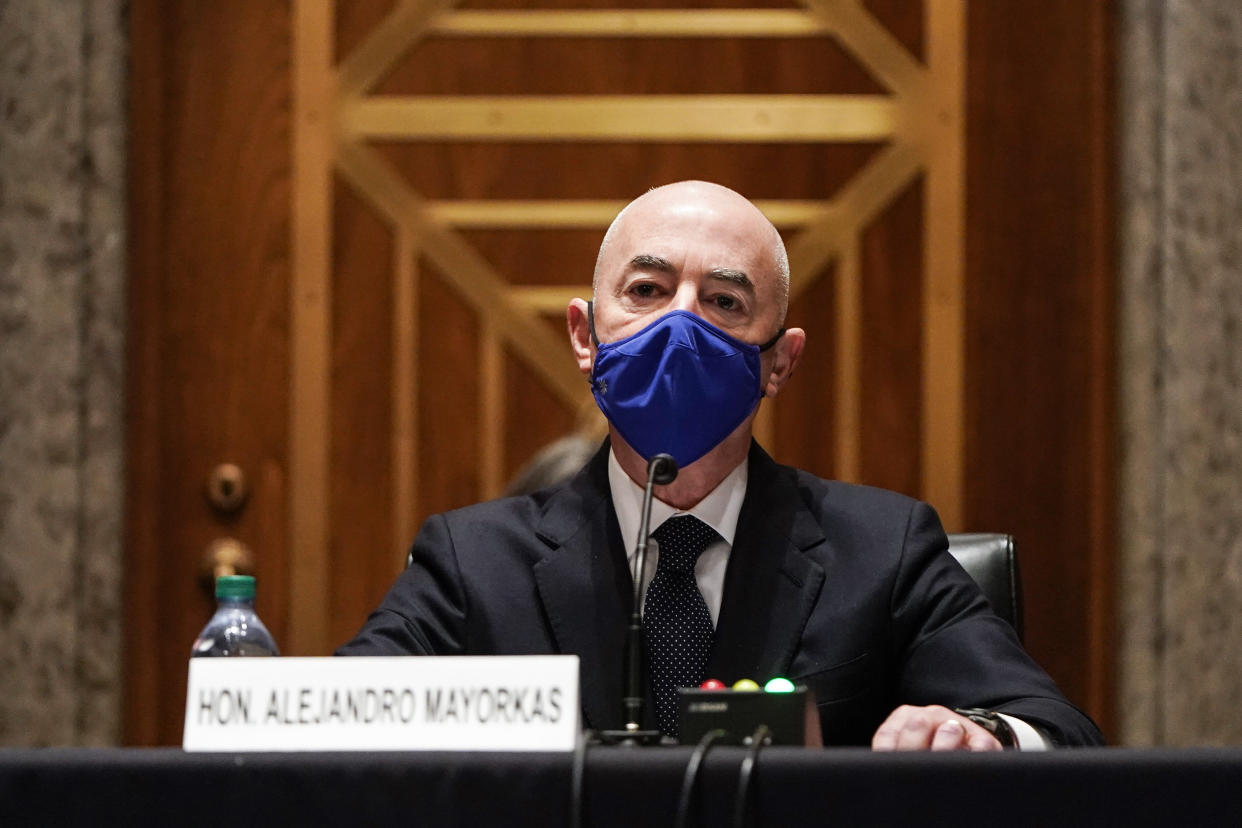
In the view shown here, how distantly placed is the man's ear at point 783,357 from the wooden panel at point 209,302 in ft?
5.18

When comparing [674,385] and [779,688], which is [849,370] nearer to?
[674,385]

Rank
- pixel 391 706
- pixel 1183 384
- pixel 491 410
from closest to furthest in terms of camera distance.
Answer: pixel 391 706 < pixel 1183 384 < pixel 491 410

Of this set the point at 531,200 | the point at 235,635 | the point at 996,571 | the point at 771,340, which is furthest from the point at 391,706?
the point at 531,200

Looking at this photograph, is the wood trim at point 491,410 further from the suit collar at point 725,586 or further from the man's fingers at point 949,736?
the man's fingers at point 949,736

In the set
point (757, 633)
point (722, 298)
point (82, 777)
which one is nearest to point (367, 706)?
point (82, 777)

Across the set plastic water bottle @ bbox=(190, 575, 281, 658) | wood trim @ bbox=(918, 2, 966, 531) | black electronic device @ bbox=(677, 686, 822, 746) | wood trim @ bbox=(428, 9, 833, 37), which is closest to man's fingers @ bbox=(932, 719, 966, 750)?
black electronic device @ bbox=(677, 686, 822, 746)

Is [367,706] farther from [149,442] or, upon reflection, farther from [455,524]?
[149,442]

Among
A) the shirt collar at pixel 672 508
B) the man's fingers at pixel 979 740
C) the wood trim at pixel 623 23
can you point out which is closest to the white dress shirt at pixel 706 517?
the shirt collar at pixel 672 508

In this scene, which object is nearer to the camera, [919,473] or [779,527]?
[779,527]

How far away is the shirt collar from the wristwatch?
0.47 m

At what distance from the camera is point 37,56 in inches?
127

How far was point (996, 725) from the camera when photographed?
5.12 feet

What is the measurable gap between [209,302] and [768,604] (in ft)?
5.99

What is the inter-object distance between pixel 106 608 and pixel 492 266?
1070 mm
